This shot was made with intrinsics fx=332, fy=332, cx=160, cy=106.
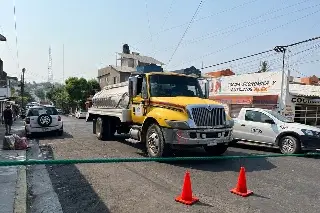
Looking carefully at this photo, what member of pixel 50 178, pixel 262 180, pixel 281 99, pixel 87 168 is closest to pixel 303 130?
pixel 262 180

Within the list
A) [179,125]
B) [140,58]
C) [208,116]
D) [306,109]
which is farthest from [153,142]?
[140,58]

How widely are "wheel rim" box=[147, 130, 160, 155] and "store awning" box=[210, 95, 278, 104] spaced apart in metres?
15.1

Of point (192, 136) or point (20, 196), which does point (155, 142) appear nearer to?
point (192, 136)

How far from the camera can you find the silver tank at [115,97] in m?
12.6

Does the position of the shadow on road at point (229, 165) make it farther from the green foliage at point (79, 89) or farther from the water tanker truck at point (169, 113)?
the green foliage at point (79, 89)

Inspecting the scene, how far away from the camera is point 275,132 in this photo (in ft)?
40.7

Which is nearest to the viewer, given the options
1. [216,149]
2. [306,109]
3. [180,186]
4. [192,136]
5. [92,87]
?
[180,186]

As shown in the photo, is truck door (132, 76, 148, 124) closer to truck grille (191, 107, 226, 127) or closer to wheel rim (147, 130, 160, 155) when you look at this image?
wheel rim (147, 130, 160, 155)

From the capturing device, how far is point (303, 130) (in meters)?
11.7

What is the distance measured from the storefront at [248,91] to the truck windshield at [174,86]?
439 inches

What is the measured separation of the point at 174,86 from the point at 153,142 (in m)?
2.21

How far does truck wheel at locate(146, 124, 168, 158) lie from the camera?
31.4ft

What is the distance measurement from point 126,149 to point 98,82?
5628cm

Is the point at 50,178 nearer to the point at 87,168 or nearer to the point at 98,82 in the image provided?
the point at 87,168
